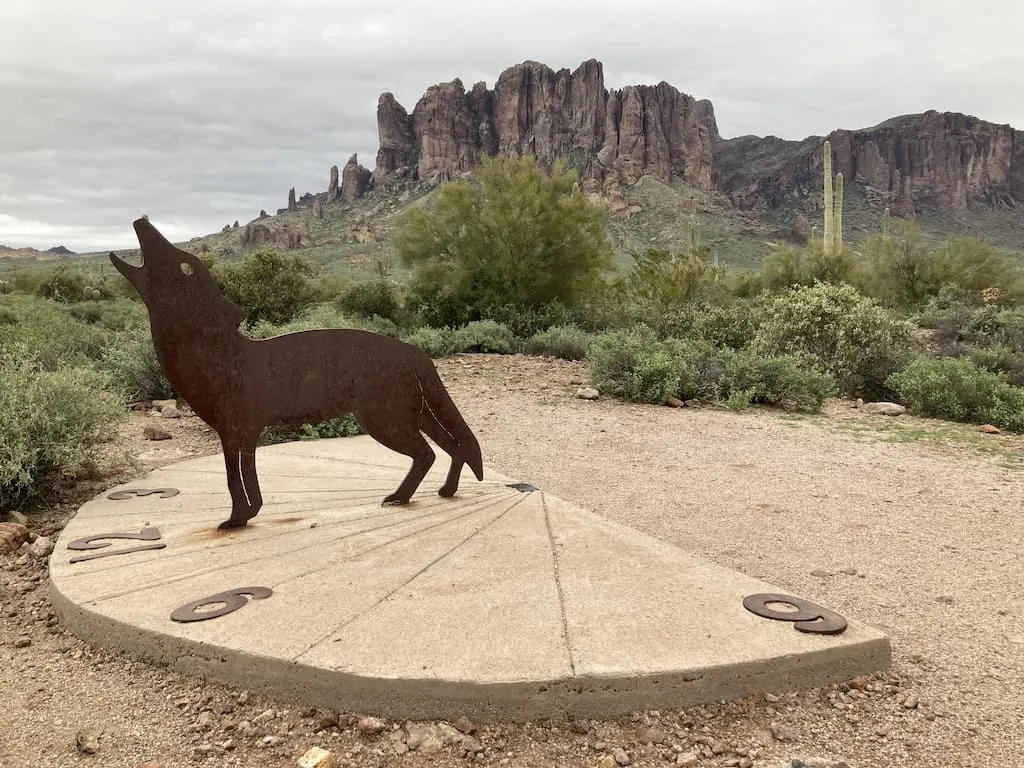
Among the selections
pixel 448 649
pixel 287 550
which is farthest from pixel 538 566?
pixel 287 550

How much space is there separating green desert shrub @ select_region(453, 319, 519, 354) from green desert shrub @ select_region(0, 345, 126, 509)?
8233mm

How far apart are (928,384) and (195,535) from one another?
329 inches

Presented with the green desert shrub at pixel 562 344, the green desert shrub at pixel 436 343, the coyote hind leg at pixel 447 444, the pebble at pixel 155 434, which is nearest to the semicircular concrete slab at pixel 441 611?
the coyote hind leg at pixel 447 444

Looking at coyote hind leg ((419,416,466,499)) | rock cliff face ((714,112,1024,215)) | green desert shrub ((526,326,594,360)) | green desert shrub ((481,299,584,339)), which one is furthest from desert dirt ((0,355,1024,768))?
rock cliff face ((714,112,1024,215))

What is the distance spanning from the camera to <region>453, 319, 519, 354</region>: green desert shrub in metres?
13.3

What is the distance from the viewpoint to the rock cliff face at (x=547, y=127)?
274ft

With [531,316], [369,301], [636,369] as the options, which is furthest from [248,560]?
[369,301]

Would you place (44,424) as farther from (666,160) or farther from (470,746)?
(666,160)

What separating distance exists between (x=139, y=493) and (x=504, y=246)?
1333 cm

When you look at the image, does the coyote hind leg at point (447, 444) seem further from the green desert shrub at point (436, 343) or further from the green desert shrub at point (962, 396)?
the green desert shrub at point (436, 343)

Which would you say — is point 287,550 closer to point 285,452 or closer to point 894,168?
point 285,452

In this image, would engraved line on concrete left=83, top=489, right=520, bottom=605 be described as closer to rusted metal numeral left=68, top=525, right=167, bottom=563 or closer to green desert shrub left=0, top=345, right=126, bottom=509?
rusted metal numeral left=68, top=525, right=167, bottom=563

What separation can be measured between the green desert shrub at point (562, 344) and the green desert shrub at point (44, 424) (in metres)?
8.69

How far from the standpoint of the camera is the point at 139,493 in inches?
170
